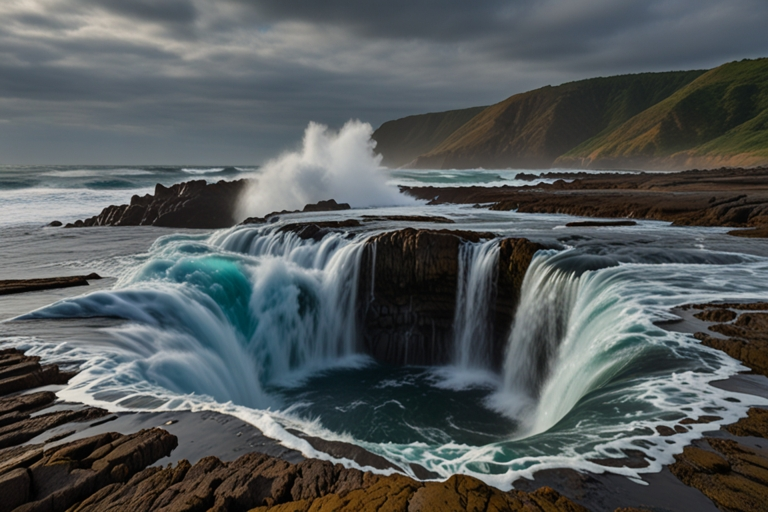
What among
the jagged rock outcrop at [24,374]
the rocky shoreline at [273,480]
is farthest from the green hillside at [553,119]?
the jagged rock outcrop at [24,374]

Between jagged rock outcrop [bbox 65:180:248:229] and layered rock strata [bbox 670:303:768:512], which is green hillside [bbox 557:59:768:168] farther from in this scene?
layered rock strata [bbox 670:303:768:512]

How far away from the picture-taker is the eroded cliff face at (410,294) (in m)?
13.0

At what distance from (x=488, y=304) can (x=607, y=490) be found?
8.65 m

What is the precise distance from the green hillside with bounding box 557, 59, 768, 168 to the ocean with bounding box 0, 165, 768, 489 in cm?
9557

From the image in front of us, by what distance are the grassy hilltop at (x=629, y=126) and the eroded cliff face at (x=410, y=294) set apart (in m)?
76.5

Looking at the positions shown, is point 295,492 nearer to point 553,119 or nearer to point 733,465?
point 733,465

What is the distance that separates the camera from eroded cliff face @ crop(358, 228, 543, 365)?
1302 centimetres

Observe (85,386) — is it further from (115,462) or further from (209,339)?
(209,339)

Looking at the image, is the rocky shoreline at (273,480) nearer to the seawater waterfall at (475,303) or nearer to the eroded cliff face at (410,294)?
the seawater waterfall at (475,303)

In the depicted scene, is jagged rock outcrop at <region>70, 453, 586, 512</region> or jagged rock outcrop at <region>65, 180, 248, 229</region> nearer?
jagged rock outcrop at <region>70, 453, 586, 512</region>

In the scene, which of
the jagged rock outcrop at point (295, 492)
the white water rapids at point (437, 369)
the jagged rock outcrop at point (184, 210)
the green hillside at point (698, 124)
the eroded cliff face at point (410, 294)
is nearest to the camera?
the jagged rock outcrop at point (295, 492)

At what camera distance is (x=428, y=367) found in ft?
42.7

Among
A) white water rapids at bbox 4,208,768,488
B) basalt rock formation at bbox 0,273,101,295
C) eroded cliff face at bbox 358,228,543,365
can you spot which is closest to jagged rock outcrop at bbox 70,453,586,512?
white water rapids at bbox 4,208,768,488

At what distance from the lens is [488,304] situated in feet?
40.6
